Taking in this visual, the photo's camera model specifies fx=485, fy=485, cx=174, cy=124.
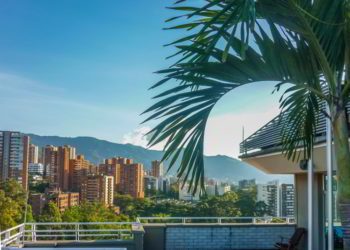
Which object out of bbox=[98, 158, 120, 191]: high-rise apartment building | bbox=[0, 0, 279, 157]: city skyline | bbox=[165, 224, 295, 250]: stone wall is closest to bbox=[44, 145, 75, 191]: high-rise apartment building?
bbox=[98, 158, 120, 191]: high-rise apartment building

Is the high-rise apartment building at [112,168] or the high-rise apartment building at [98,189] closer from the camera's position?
the high-rise apartment building at [98,189]

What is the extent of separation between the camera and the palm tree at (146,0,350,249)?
336 centimetres

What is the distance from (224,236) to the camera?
1282cm

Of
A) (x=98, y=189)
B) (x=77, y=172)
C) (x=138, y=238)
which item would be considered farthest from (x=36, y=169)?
(x=138, y=238)

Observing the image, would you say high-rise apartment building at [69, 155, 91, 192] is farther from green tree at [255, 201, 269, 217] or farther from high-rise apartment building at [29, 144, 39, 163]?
green tree at [255, 201, 269, 217]

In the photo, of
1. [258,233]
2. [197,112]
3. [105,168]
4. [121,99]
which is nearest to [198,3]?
[197,112]

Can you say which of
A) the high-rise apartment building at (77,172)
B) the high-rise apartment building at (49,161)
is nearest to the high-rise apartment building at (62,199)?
the high-rise apartment building at (77,172)

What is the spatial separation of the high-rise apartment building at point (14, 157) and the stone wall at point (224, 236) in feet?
150

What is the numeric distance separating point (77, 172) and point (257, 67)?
60148 millimetres

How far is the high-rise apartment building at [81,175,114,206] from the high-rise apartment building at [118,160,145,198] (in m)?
2.52

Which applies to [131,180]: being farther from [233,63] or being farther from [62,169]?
[233,63]

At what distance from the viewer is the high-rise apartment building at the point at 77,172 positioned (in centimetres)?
5788

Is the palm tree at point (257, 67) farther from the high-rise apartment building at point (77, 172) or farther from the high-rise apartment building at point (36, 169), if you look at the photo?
the high-rise apartment building at point (36, 169)

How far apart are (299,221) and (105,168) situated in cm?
5389
